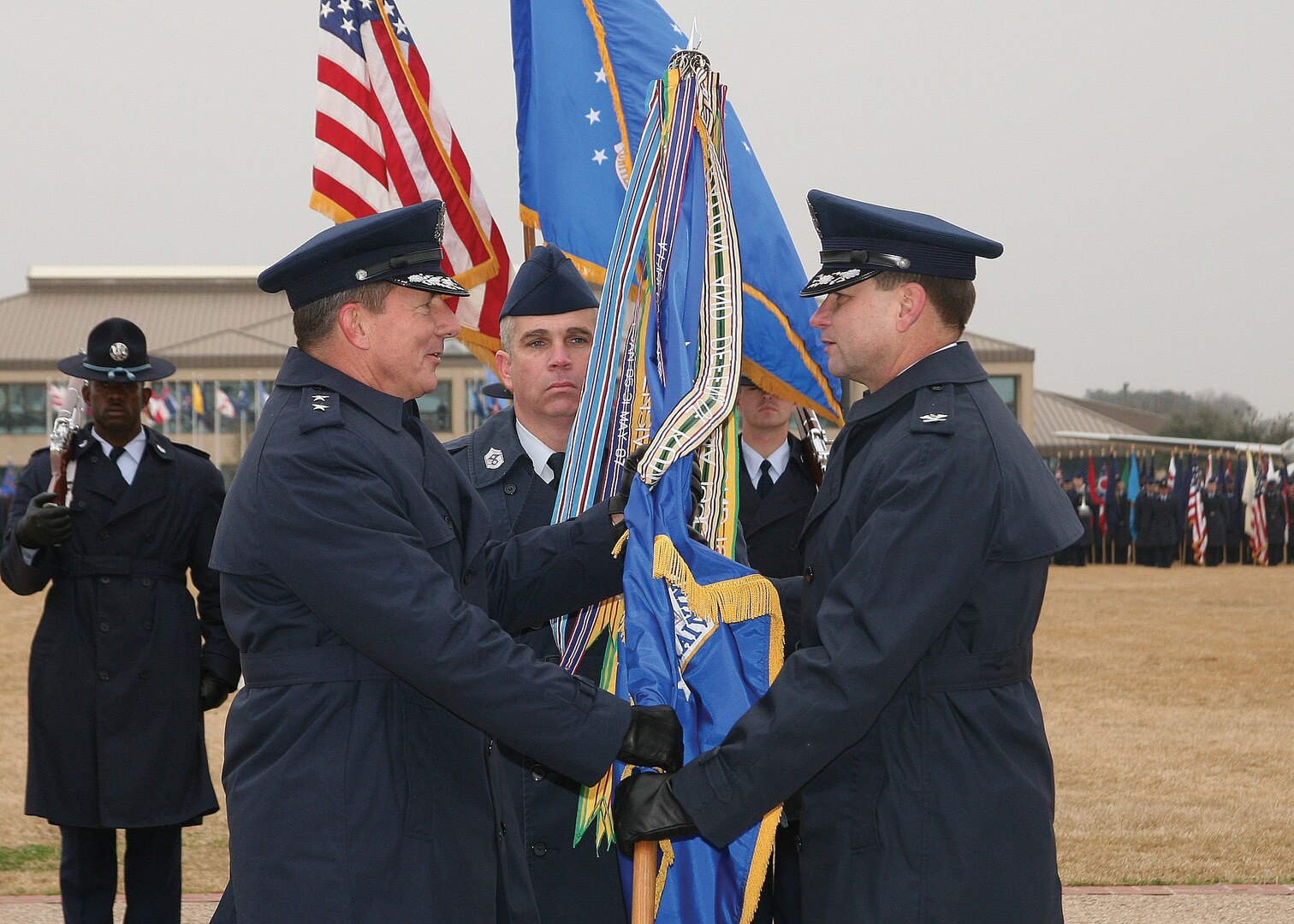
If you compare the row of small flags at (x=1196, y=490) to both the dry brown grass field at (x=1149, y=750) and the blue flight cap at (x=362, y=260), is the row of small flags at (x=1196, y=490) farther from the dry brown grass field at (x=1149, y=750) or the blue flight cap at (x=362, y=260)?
the blue flight cap at (x=362, y=260)

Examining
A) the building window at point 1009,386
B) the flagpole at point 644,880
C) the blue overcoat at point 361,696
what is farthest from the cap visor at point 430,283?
the building window at point 1009,386

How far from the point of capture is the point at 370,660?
277cm

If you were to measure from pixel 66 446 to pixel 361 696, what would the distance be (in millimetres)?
3061

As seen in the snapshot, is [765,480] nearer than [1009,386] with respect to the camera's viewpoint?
Yes

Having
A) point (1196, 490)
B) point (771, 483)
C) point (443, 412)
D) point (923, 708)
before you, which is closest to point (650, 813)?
point (923, 708)

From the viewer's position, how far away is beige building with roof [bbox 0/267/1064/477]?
50.4 meters

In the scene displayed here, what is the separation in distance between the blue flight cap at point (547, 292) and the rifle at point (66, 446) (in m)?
2.09

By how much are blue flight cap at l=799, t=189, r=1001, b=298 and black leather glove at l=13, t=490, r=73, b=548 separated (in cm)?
321

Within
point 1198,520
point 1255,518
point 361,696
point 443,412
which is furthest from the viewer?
point 443,412

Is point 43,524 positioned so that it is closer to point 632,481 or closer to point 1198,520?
point 632,481

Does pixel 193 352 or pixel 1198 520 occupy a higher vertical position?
pixel 193 352

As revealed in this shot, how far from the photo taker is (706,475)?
3.53 meters

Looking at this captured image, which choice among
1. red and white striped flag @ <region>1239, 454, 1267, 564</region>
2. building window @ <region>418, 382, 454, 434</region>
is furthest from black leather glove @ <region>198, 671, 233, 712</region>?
building window @ <region>418, 382, 454, 434</region>

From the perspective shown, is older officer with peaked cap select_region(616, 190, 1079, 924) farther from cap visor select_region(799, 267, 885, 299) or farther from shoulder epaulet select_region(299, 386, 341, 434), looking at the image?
shoulder epaulet select_region(299, 386, 341, 434)
